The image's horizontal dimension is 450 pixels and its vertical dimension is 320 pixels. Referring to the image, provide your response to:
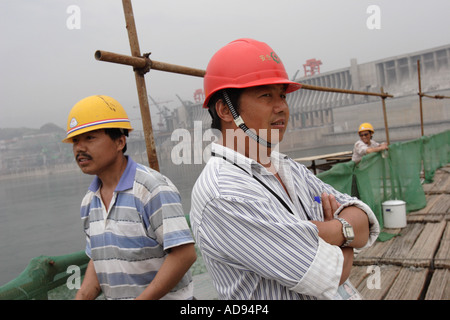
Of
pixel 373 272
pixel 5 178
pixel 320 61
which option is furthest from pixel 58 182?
pixel 373 272

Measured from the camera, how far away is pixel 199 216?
1.25 m

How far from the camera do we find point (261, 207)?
119 centimetres

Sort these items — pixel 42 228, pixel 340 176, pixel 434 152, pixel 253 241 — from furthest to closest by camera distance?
pixel 42 228 < pixel 434 152 < pixel 340 176 < pixel 253 241

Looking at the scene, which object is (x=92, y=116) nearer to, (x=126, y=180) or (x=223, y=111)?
(x=126, y=180)

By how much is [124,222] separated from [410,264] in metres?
3.20

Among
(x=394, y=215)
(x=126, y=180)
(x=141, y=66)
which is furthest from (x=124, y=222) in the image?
(x=394, y=215)

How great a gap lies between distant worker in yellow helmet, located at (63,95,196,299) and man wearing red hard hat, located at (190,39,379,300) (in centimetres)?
43

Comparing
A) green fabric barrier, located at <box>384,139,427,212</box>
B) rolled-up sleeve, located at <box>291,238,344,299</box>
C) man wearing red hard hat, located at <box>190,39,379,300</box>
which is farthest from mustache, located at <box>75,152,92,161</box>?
green fabric barrier, located at <box>384,139,427,212</box>

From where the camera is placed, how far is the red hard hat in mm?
1395

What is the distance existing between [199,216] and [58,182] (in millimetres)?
105009

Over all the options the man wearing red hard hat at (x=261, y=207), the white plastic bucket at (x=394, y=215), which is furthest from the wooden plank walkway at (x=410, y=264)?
the man wearing red hard hat at (x=261, y=207)

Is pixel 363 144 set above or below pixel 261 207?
below

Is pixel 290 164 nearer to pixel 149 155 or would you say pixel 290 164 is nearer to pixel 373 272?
pixel 149 155

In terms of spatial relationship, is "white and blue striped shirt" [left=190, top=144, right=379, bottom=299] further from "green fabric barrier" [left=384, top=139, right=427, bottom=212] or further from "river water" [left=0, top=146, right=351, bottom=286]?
"river water" [left=0, top=146, right=351, bottom=286]
